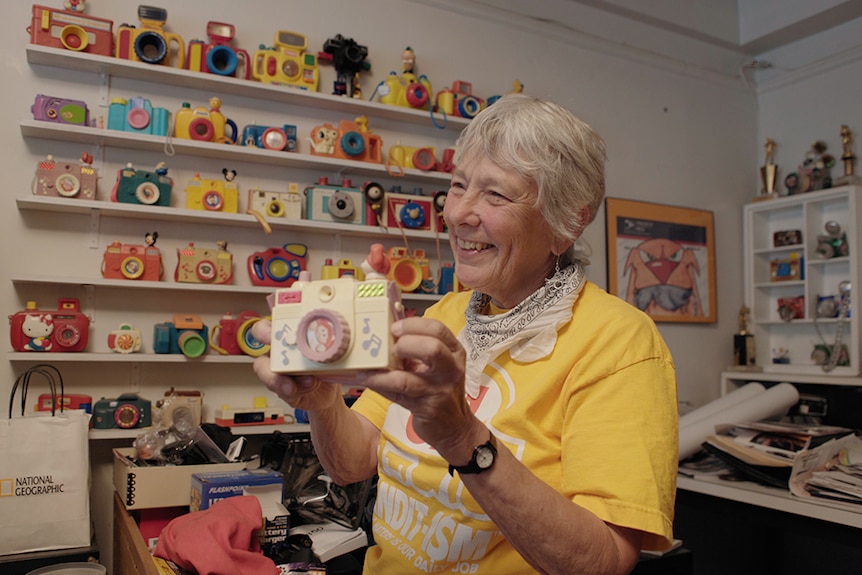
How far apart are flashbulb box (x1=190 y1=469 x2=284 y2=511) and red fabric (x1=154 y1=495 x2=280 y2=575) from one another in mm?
73

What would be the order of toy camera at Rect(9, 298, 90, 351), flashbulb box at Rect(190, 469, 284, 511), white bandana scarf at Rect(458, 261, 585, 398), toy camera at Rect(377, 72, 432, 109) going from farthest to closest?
toy camera at Rect(377, 72, 432, 109) → toy camera at Rect(9, 298, 90, 351) → flashbulb box at Rect(190, 469, 284, 511) → white bandana scarf at Rect(458, 261, 585, 398)

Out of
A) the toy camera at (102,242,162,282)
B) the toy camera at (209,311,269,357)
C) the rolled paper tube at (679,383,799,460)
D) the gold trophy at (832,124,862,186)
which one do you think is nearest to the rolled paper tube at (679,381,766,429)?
the rolled paper tube at (679,383,799,460)

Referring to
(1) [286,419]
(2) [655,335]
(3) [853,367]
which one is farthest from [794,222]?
(2) [655,335]

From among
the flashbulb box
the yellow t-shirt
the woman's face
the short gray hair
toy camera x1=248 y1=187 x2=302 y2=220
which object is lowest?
the flashbulb box

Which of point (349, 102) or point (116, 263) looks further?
point (349, 102)

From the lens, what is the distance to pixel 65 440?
1.79 metres

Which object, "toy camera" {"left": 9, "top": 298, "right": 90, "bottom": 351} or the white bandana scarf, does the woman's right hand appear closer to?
the white bandana scarf

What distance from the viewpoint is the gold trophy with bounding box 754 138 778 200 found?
149 inches

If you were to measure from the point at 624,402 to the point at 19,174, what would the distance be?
6.97 ft

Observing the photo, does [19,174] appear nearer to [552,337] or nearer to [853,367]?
[552,337]

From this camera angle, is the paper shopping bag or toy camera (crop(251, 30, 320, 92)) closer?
the paper shopping bag

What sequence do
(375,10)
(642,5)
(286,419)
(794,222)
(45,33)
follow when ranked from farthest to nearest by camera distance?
(794,222)
(642,5)
(375,10)
(286,419)
(45,33)

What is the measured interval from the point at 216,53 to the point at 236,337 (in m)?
0.99

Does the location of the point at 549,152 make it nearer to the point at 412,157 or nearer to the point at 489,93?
the point at 412,157
